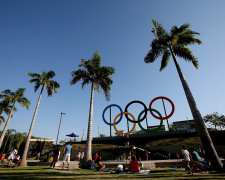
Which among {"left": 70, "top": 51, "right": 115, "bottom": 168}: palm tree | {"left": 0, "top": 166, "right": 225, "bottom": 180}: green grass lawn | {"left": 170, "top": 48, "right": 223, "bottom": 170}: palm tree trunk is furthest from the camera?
{"left": 70, "top": 51, "right": 115, "bottom": 168}: palm tree

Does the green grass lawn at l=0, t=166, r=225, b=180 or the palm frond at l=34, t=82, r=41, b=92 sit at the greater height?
the palm frond at l=34, t=82, r=41, b=92

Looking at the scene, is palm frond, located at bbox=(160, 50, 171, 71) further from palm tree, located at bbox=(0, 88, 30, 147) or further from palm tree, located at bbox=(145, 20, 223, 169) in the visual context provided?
palm tree, located at bbox=(0, 88, 30, 147)

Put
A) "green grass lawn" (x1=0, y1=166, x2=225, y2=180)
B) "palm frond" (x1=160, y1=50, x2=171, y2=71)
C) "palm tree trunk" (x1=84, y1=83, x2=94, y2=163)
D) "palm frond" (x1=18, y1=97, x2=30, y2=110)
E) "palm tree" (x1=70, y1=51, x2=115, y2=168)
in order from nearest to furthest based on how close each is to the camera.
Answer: "green grass lawn" (x1=0, y1=166, x2=225, y2=180)
"palm tree trunk" (x1=84, y1=83, x2=94, y2=163)
"palm frond" (x1=160, y1=50, x2=171, y2=71)
"palm tree" (x1=70, y1=51, x2=115, y2=168)
"palm frond" (x1=18, y1=97, x2=30, y2=110)

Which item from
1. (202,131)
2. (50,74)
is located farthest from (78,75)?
(202,131)

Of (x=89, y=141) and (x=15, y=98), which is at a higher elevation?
(x=15, y=98)

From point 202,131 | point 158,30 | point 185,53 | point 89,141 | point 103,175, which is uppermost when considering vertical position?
point 158,30

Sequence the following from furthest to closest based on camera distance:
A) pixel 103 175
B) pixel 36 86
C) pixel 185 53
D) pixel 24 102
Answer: pixel 24 102 < pixel 36 86 < pixel 185 53 < pixel 103 175

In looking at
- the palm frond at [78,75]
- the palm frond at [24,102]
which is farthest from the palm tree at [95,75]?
the palm frond at [24,102]

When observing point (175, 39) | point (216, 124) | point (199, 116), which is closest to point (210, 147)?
point (199, 116)

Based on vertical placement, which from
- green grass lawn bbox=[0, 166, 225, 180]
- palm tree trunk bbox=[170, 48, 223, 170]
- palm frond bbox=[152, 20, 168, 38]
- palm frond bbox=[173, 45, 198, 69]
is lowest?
green grass lawn bbox=[0, 166, 225, 180]

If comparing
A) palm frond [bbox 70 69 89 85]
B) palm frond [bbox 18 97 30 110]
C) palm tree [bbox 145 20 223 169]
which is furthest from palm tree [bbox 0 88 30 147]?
palm tree [bbox 145 20 223 169]

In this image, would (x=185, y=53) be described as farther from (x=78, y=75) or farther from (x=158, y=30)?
(x=78, y=75)

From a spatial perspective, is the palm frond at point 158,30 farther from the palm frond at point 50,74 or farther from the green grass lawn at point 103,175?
the palm frond at point 50,74

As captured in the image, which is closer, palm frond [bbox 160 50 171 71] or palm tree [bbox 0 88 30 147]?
palm frond [bbox 160 50 171 71]
